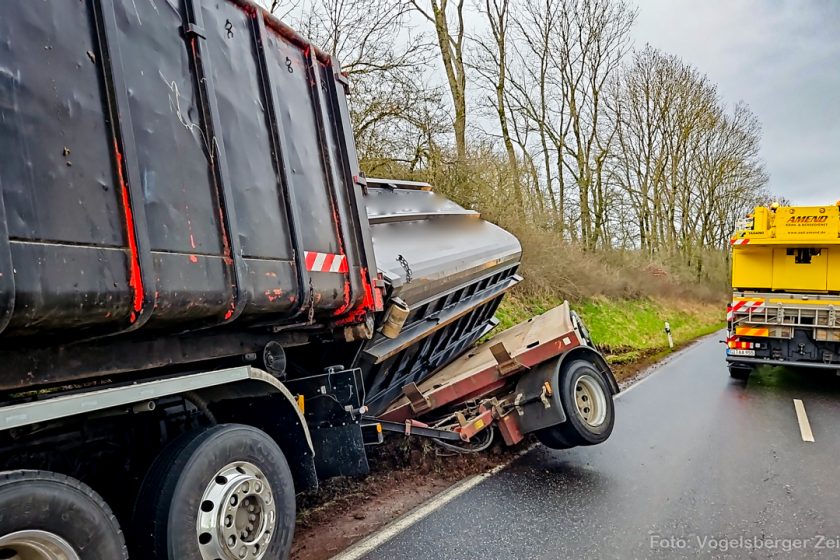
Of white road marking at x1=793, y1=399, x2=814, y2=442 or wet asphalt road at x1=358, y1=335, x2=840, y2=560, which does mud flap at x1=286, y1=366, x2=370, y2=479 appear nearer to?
wet asphalt road at x1=358, y1=335, x2=840, y2=560

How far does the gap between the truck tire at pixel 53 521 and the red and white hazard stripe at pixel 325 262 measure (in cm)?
164

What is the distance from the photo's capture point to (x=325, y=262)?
3648 mm

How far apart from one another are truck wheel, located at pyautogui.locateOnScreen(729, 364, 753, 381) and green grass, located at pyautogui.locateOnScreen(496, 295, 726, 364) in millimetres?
2698

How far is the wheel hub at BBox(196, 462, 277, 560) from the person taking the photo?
2.73 metres

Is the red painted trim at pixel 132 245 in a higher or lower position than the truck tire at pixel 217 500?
higher

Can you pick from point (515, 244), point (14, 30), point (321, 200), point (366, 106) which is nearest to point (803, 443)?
point (515, 244)

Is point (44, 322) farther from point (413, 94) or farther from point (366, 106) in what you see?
point (413, 94)

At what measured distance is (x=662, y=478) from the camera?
5148mm

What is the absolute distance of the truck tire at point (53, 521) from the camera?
6.43ft

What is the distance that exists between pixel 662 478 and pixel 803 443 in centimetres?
234

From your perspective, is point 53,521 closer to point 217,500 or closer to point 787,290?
point 217,500

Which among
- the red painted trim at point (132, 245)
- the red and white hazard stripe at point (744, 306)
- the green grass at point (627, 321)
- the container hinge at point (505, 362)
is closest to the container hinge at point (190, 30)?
the red painted trim at point (132, 245)

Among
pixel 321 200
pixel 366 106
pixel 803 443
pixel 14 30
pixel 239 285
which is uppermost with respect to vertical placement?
pixel 366 106

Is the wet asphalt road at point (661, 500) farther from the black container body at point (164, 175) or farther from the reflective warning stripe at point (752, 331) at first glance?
the reflective warning stripe at point (752, 331)
